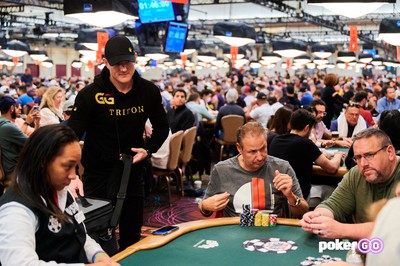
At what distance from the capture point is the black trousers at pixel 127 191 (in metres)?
3.01

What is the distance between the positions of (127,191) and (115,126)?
0.36 m

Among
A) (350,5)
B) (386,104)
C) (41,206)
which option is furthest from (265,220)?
(386,104)

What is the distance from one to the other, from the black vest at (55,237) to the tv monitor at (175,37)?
8.20 meters

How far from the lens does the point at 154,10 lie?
8.45m

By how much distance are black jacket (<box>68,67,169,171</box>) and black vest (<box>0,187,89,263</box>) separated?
3.55ft

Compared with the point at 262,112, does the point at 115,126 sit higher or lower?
higher

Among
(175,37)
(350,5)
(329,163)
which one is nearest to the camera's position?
(350,5)

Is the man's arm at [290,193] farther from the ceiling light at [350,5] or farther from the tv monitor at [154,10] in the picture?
the tv monitor at [154,10]

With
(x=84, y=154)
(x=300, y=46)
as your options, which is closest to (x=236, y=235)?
(x=84, y=154)

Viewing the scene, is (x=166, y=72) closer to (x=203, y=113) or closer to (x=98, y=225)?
(x=203, y=113)

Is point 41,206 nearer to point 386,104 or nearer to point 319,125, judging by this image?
point 319,125

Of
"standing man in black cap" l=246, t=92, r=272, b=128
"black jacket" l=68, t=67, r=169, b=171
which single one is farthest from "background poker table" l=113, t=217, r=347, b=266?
"standing man in black cap" l=246, t=92, r=272, b=128

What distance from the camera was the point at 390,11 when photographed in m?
16.5

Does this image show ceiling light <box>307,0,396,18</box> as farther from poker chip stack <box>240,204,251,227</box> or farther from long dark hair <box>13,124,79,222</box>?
long dark hair <box>13,124,79,222</box>
